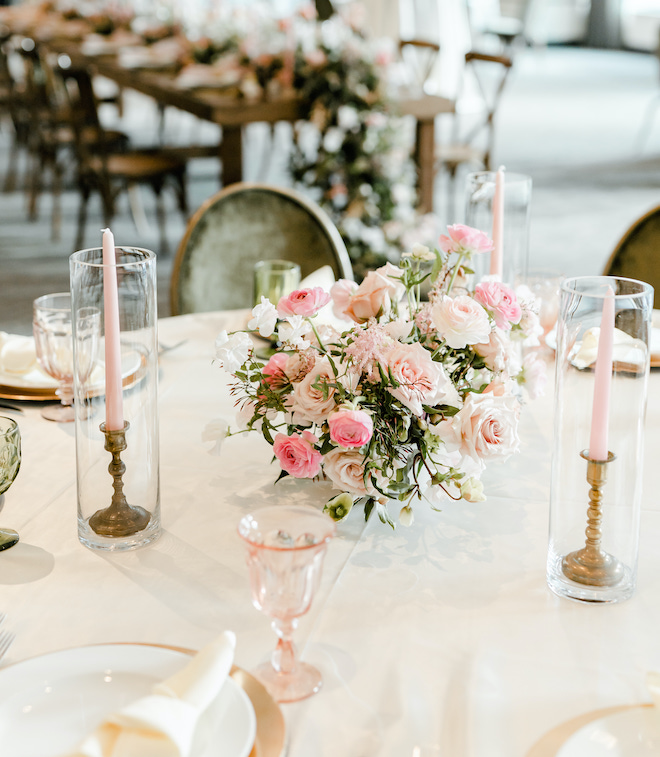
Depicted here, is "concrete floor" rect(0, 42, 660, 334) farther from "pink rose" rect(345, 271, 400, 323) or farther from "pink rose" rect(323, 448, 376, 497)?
"pink rose" rect(323, 448, 376, 497)

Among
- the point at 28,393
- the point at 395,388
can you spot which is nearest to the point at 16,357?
the point at 28,393

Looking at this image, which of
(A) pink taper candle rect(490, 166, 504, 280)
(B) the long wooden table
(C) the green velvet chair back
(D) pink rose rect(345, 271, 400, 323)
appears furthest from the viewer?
(B) the long wooden table

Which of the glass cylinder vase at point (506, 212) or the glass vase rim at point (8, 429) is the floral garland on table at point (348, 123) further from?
the glass vase rim at point (8, 429)

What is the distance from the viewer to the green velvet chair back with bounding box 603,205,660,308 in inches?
84.5

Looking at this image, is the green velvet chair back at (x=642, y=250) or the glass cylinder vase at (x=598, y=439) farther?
the green velvet chair back at (x=642, y=250)

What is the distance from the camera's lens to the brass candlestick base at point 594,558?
2.99 feet

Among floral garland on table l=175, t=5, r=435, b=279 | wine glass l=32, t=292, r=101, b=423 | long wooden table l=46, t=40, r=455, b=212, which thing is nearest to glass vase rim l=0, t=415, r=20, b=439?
wine glass l=32, t=292, r=101, b=423

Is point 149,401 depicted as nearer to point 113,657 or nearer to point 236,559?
point 236,559

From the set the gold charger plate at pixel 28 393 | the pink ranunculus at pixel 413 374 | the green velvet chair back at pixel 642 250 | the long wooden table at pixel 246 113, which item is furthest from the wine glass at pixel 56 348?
the long wooden table at pixel 246 113

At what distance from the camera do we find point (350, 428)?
3.06 ft

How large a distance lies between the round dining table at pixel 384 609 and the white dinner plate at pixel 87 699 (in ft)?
0.19

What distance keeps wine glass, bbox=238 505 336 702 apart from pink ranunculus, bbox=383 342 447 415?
0.72 ft

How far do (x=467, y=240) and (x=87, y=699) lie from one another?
652 millimetres

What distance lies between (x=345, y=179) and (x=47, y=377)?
2.98 m
